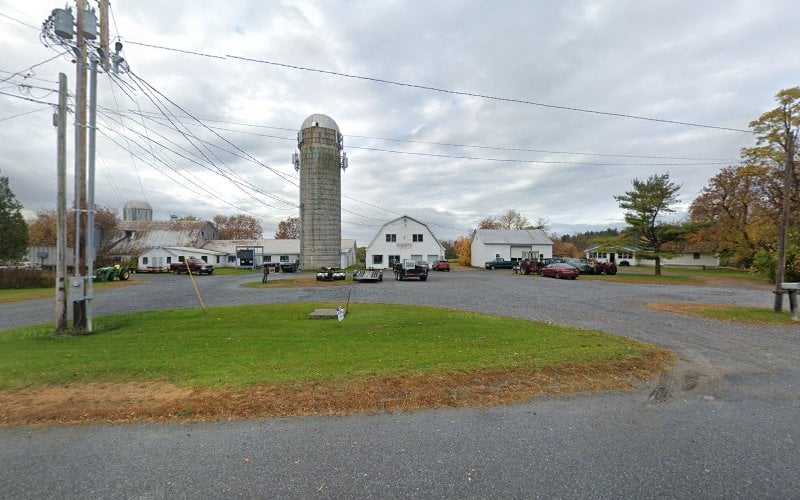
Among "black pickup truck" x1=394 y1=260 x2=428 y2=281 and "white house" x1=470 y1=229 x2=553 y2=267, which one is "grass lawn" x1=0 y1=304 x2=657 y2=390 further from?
"white house" x1=470 y1=229 x2=553 y2=267

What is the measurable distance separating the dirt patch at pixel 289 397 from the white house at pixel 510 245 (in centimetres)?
4677

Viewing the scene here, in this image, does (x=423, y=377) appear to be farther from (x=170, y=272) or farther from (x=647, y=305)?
(x=170, y=272)

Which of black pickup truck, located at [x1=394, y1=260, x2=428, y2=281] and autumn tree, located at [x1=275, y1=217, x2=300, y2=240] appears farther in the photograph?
autumn tree, located at [x1=275, y1=217, x2=300, y2=240]

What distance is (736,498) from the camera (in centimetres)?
269

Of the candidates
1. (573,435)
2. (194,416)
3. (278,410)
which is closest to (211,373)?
(194,416)

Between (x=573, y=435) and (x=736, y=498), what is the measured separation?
125cm

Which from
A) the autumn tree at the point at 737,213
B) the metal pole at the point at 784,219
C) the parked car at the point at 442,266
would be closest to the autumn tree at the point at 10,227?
the parked car at the point at 442,266

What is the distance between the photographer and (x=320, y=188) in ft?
118

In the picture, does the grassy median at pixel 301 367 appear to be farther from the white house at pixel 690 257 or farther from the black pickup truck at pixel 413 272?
the white house at pixel 690 257

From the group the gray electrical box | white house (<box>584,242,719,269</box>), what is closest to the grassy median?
the gray electrical box

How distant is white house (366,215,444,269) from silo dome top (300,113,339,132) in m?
15.0

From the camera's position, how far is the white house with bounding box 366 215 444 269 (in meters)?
47.1

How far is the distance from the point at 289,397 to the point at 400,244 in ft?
140

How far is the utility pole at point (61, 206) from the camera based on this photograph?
352 inches
